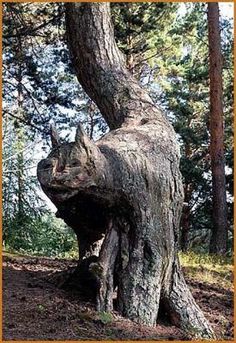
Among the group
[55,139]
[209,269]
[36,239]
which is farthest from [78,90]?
[55,139]

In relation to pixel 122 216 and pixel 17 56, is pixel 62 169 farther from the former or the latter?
pixel 17 56

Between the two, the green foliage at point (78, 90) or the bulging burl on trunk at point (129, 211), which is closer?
the bulging burl on trunk at point (129, 211)

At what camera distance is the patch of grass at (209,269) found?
8.21 metres

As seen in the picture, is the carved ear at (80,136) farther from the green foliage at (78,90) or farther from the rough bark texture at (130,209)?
the green foliage at (78,90)

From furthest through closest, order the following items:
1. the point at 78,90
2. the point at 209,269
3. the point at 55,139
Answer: the point at 78,90
the point at 209,269
the point at 55,139

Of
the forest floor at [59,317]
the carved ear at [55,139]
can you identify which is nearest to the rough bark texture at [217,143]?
the forest floor at [59,317]

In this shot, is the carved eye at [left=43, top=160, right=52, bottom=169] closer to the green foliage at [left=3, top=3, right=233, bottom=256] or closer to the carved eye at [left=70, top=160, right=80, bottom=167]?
the carved eye at [left=70, top=160, right=80, bottom=167]

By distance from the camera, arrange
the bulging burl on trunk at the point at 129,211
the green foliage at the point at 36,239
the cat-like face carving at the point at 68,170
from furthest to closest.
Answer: the green foliage at the point at 36,239 → the bulging burl on trunk at the point at 129,211 → the cat-like face carving at the point at 68,170

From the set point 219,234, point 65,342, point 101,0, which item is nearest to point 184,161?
point 219,234

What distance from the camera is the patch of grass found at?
26.9 ft

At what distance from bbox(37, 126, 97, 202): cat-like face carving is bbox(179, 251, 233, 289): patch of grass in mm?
4348

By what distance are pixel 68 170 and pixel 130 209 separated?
33.2 inches

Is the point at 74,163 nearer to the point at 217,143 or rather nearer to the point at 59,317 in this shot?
the point at 59,317

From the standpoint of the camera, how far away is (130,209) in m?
4.79
